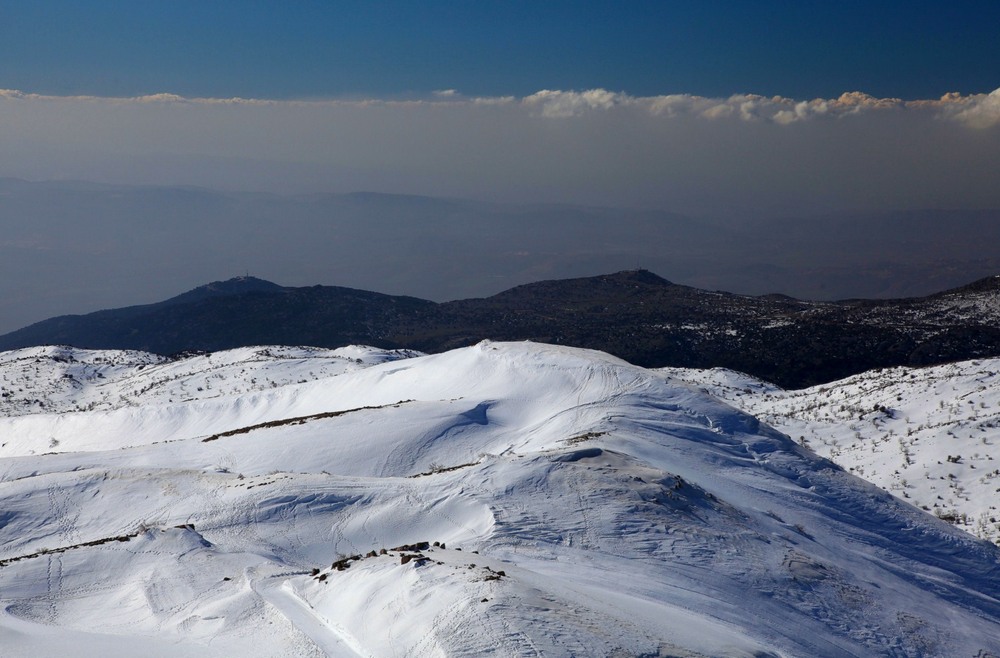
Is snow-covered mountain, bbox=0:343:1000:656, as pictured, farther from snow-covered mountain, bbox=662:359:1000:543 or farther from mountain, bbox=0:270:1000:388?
mountain, bbox=0:270:1000:388

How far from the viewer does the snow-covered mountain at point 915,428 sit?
2112cm

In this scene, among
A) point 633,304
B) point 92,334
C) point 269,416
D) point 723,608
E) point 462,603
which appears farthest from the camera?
point 92,334

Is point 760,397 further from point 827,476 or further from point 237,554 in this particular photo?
point 237,554

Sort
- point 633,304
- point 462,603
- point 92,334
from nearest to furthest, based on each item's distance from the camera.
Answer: point 462,603 < point 633,304 < point 92,334

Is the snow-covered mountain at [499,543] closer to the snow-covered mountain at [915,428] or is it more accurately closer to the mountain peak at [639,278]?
the snow-covered mountain at [915,428]

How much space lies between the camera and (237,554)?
Result: 12.7 meters

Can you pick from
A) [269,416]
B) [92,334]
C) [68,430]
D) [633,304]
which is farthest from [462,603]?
[92,334]

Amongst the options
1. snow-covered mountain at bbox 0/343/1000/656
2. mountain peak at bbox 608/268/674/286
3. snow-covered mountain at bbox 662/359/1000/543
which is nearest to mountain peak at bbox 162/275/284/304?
mountain peak at bbox 608/268/674/286

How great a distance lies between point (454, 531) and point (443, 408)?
848cm

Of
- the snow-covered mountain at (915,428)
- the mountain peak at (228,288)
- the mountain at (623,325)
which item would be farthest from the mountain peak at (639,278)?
the snow-covered mountain at (915,428)

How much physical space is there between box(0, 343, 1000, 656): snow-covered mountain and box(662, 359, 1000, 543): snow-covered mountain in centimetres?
490

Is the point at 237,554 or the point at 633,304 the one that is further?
the point at 633,304

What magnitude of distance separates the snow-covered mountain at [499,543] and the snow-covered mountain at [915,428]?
16.1 ft

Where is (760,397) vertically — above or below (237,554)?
below
